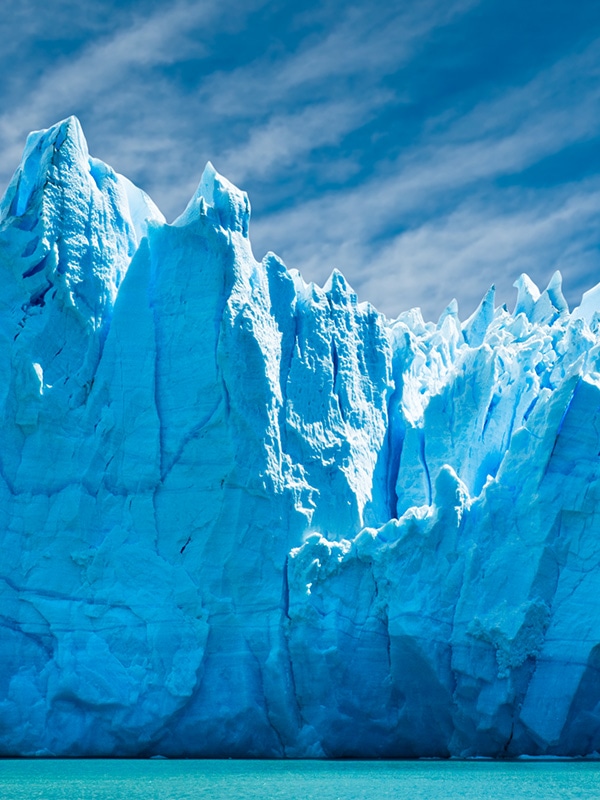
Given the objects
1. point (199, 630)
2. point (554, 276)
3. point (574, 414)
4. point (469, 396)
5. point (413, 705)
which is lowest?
point (413, 705)

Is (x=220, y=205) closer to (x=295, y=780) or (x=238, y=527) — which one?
(x=238, y=527)

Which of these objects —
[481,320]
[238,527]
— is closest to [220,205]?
[238,527]

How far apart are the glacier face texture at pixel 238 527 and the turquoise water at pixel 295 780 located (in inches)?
33.7

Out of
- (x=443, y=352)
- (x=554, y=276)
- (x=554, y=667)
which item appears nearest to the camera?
(x=554, y=667)

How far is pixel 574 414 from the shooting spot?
16641mm

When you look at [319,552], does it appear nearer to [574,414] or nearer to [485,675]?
[485,675]

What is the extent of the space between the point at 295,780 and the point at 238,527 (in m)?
4.71

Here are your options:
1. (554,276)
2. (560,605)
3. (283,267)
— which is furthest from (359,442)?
(554,276)

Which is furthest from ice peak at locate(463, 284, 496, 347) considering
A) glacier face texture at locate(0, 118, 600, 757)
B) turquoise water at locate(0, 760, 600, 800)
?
turquoise water at locate(0, 760, 600, 800)

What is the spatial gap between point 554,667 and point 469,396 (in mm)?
5060

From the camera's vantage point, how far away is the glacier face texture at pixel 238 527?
625 inches

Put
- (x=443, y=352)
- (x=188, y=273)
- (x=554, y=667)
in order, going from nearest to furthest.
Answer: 1. (x=554, y=667)
2. (x=188, y=273)
3. (x=443, y=352)

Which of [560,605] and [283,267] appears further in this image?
[283,267]

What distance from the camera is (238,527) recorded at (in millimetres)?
16688
